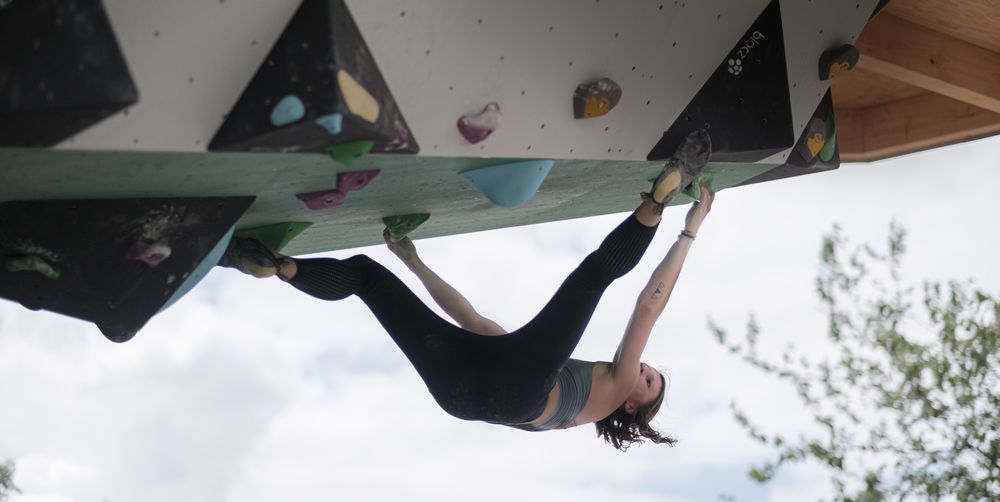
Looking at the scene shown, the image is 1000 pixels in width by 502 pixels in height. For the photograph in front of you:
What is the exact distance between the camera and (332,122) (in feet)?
6.12

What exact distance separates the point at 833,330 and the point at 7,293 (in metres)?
3.86

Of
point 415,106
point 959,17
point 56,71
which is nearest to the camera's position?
point 56,71

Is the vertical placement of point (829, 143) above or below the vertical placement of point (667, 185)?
above

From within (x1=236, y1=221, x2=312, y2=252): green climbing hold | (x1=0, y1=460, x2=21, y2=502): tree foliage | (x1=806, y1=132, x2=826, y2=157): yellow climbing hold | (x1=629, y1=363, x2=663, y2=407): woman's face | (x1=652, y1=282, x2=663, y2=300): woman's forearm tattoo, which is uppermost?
(x1=806, y1=132, x2=826, y2=157): yellow climbing hold

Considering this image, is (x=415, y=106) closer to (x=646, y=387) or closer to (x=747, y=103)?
(x=747, y=103)

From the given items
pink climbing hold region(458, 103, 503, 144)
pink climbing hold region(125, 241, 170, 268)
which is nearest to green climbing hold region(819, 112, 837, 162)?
pink climbing hold region(458, 103, 503, 144)

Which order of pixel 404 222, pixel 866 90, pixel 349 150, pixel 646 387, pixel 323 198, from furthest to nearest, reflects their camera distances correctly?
pixel 866 90, pixel 646 387, pixel 404 222, pixel 323 198, pixel 349 150

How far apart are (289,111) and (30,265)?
677mm

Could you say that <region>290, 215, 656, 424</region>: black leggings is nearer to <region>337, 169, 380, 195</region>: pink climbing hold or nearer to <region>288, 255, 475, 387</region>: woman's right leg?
<region>288, 255, 475, 387</region>: woman's right leg

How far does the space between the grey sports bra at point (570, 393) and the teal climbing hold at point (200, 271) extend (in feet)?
3.33

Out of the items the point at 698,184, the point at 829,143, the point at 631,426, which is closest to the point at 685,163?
the point at 698,184

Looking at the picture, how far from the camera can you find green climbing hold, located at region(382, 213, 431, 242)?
9.61 ft

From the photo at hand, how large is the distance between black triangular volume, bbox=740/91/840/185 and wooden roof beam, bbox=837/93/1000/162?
108 centimetres

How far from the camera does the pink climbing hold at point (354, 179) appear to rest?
2232 mm
